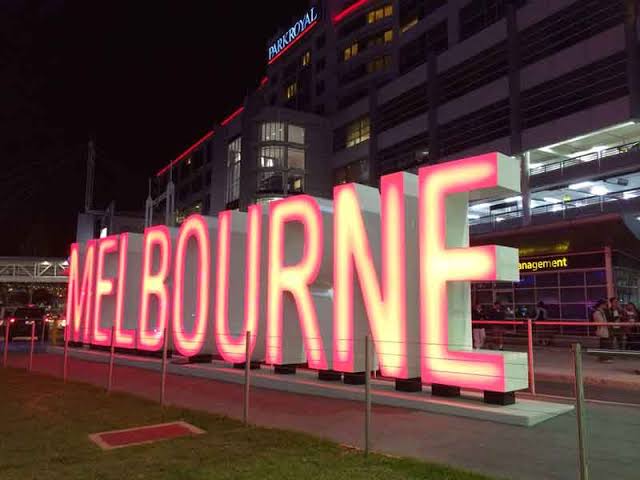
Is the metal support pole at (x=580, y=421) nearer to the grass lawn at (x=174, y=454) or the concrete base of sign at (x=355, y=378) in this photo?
the grass lawn at (x=174, y=454)

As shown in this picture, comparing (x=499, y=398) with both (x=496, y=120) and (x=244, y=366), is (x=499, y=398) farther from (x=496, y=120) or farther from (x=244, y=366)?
(x=496, y=120)

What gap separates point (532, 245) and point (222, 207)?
4571cm

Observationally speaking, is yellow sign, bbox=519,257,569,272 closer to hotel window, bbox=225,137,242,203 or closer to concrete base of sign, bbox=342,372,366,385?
concrete base of sign, bbox=342,372,366,385

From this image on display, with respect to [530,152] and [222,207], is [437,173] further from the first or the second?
[222,207]

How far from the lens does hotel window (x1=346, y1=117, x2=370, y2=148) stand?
48.0 metres

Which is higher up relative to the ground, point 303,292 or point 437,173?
point 437,173

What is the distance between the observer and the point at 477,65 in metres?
35.6

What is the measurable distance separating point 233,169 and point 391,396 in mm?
55054

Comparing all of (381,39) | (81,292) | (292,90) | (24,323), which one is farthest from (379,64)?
(81,292)

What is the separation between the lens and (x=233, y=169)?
2458 inches

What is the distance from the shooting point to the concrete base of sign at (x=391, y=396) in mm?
8188

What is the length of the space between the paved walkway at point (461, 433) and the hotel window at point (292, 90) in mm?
54837

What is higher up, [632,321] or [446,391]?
[632,321]

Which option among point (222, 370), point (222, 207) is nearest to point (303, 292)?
point (222, 370)
